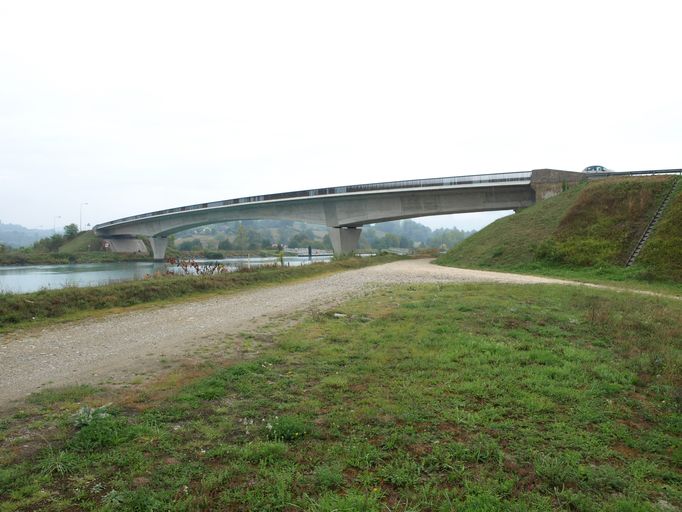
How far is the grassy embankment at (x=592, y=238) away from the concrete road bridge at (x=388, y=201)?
526 centimetres

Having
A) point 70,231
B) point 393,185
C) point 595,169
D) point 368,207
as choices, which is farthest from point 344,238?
point 70,231

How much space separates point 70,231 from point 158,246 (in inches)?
1369

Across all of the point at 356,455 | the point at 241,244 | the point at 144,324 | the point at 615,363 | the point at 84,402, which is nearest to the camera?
the point at 356,455

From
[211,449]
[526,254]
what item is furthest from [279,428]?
[526,254]

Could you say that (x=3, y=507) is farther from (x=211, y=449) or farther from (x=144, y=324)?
(x=144, y=324)

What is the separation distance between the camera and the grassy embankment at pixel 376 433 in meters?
3.52

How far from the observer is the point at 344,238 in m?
52.3

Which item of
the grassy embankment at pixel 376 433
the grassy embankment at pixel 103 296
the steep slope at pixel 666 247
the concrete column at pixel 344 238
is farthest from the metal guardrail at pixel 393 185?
the grassy embankment at pixel 376 433

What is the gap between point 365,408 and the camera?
5.12 m

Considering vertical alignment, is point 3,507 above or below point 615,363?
above

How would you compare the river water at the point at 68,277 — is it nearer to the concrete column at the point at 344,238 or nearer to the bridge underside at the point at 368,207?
the concrete column at the point at 344,238

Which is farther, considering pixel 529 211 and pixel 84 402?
pixel 529 211

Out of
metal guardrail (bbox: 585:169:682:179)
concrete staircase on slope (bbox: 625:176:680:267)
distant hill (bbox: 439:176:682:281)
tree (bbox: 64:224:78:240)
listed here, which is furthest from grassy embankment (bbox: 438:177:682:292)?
tree (bbox: 64:224:78:240)

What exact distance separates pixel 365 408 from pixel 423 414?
→ 0.72 m
